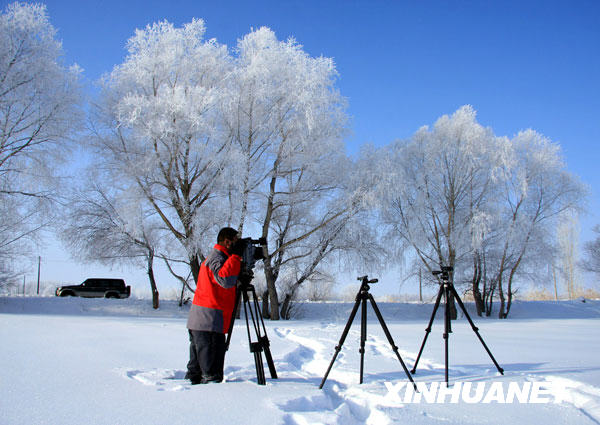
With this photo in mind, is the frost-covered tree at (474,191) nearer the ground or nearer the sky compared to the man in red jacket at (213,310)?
nearer the sky

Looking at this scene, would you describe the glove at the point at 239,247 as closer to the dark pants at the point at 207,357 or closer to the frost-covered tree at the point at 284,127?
the dark pants at the point at 207,357

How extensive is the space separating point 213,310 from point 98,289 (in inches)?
1026

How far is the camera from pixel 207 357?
380cm

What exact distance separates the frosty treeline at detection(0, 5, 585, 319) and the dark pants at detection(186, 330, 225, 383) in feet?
32.3

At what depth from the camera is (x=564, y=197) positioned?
20.7 m

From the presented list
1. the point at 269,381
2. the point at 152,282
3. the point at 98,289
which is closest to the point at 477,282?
the point at 152,282

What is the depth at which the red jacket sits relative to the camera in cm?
372

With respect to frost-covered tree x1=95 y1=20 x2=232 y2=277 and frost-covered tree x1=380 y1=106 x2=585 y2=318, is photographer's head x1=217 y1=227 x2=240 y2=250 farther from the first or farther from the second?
frost-covered tree x1=380 y1=106 x2=585 y2=318

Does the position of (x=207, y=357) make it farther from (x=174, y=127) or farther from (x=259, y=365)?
(x=174, y=127)

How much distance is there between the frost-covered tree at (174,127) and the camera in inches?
533

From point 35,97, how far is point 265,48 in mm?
8281

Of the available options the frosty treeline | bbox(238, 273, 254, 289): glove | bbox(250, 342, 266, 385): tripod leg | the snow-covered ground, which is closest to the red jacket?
bbox(238, 273, 254, 289): glove

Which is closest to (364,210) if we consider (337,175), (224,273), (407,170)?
(337,175)

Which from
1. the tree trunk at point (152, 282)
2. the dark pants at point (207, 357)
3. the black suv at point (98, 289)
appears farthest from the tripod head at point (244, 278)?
the black suv at point (98, 289)
